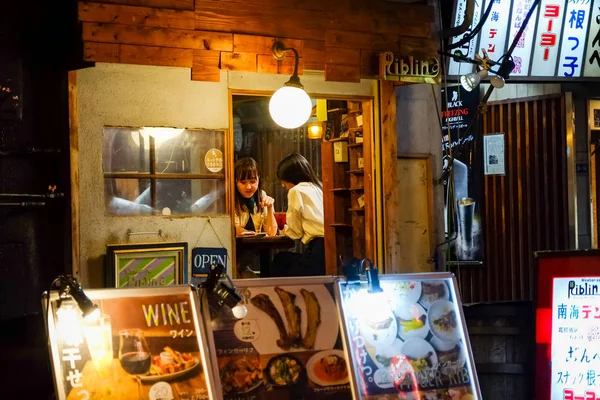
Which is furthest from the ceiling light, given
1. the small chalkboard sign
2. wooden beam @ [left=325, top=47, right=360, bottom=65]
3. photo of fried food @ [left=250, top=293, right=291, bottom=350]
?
photo of fried food @ [left=250, top=293, right=291, bottom=350]

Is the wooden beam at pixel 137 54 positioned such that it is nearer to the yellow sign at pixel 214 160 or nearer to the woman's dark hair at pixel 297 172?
the yellow sign at pixel 214 160

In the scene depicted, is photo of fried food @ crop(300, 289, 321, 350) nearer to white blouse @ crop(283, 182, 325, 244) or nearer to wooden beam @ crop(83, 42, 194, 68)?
wooden beam @ crop(83, 42, 194, 68)

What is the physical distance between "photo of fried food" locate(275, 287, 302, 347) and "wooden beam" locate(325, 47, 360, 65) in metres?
3.31

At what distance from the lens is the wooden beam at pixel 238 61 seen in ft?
27.6

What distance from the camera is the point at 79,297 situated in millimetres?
5484

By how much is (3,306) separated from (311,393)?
3455 mm

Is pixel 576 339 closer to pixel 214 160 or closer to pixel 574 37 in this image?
pixel 214 160

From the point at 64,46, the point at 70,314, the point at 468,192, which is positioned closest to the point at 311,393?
the point at 70,314

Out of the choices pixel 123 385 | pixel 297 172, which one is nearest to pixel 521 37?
pixel 297 172

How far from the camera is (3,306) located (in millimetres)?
8023

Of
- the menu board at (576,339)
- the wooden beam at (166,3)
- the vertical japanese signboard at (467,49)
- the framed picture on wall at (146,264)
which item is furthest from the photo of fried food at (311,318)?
the vertical japanese signboard at (467,49)

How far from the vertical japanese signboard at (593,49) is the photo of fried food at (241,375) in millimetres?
8124

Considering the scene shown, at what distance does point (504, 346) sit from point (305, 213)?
428 cm

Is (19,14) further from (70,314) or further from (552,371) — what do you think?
(552,371)
